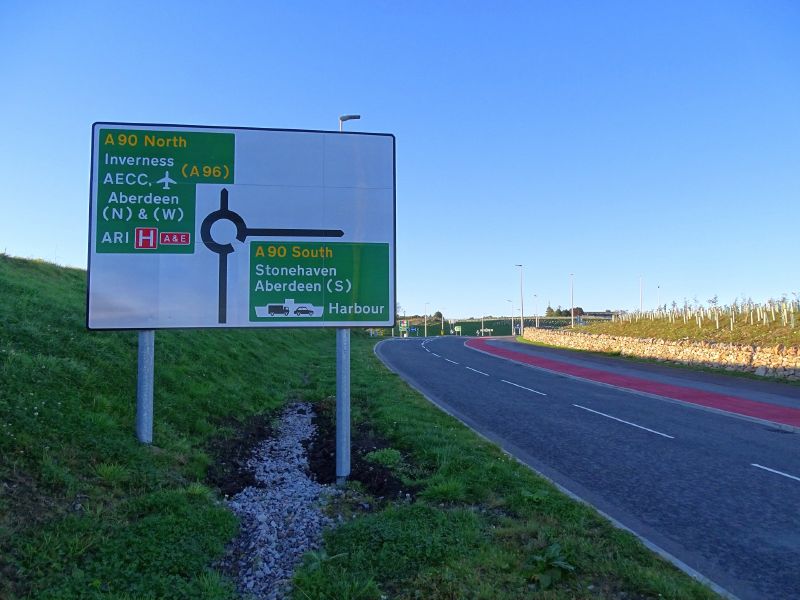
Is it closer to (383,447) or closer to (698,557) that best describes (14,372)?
(383,447)

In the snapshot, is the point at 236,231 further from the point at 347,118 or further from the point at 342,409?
the point at 342,409

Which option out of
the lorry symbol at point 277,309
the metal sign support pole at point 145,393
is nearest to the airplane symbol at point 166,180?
the metal sign support pole at point 145,393

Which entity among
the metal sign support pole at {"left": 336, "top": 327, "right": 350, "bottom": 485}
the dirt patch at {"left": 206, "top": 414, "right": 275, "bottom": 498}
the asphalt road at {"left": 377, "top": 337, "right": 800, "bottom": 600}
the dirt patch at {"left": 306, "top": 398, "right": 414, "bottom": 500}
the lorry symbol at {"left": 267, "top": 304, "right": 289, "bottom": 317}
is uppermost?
the lorry symbol at {"left": 267, "top": 304, "right": 289, "bottom": 317}

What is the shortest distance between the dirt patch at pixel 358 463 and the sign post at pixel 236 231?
157cm

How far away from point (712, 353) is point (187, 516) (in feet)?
89.4

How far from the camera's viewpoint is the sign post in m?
7.27

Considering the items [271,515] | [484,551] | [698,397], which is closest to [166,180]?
[271,515]

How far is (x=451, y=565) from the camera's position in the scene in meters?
4.39

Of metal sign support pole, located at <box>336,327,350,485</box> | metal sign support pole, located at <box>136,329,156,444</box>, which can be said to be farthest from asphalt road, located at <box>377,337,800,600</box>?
metal sign support pole, located at <box>136,329,156,444</box>

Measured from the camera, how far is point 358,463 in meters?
7.61

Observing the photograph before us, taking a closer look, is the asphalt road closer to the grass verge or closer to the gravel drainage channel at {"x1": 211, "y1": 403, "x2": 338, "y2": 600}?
the grass verge

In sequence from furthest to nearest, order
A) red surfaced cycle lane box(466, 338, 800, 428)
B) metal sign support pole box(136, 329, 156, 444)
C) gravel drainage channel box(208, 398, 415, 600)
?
red surfaced cycle lane box(466, 338, 800, 428) → metal sign support pole box(136, 329, 156, 444) → gravel drainage channel box(208, 398, 415, 600)

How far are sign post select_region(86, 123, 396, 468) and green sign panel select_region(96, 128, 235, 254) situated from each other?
1cm

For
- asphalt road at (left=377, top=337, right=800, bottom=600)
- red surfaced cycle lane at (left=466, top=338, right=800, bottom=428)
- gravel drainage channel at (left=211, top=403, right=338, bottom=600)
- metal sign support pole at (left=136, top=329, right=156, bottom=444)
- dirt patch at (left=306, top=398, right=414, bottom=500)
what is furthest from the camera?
red surfaced cycle lane at (left=466, top=338, right=800, bottom=428)
